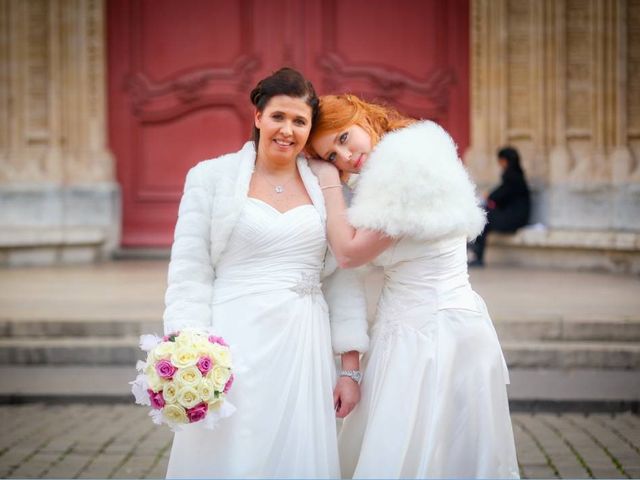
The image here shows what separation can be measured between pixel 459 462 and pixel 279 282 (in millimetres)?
795

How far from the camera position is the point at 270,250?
3.13 m

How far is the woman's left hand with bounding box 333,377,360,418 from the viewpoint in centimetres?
317

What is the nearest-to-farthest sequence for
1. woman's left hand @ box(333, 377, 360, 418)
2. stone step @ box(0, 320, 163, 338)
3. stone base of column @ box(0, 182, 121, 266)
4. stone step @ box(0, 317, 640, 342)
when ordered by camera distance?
woman's left hand @ box(333, 377, 360, 418)
stone step @ box(0, 317, 640, 342)
stone step @ box(0, 320, 163, 338)
stone base of column @ box(0, 182, 121, 266)

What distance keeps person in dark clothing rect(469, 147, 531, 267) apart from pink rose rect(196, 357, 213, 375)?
6999 mm

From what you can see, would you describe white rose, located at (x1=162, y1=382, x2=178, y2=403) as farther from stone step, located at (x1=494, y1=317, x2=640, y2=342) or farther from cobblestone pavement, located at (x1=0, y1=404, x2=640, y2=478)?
stone step, located at (x1=494, y1=317, x2=640, y2=342)

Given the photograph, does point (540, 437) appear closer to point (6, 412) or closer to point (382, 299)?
point (382, 299)

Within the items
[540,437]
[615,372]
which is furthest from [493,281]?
[540,437]

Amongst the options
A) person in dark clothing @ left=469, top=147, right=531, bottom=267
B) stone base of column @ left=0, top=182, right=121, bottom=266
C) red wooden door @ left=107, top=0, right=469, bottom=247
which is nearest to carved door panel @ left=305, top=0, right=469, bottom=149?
red wooden door @ left=107, top=0, right=469, bottom=247

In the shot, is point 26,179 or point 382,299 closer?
point 382,299

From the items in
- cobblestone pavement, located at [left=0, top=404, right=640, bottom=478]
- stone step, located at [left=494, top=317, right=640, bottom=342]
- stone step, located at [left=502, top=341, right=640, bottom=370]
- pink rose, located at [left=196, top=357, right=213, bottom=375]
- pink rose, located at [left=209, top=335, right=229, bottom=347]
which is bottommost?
cobblestone pavement, located at [left=0, top=404, right=640, bottom=478]

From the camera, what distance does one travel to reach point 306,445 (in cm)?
303

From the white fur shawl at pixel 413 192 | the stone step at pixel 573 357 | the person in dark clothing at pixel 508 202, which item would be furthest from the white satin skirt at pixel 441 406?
the person in dark clothing at pixel 508 202

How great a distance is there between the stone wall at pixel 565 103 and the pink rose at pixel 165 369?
756 centimetres

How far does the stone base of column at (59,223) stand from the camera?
396 inches
